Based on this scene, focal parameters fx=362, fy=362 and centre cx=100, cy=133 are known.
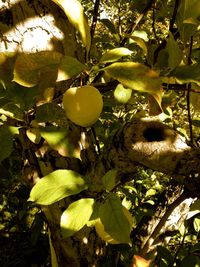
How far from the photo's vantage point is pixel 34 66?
0.55m

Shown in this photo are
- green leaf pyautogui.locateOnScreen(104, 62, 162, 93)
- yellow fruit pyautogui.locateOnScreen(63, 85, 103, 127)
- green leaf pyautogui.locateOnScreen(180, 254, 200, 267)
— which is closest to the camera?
green leaf pyautogui.locateOnScreen(104, 62, 162, 93)

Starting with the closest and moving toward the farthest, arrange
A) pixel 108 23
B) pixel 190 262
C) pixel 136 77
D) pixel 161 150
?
pixel 136 77 → pixel 161 150 → pixel 190 262 → pixel 108 23

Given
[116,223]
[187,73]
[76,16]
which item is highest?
[76,16]

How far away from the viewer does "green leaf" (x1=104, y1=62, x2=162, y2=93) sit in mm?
514

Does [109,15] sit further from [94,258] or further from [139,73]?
[139,73]

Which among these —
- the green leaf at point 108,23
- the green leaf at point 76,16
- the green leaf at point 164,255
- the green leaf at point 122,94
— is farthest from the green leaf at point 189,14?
the green leaf at point 164,255

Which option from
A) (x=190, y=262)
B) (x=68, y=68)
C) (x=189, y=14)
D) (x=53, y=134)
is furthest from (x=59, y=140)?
(x=190, y=262)

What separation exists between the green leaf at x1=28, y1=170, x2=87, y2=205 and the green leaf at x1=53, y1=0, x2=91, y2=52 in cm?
26

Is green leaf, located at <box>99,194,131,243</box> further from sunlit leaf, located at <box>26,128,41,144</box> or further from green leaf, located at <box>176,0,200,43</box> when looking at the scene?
green leaf, located at <box>176,0,200,43</box>

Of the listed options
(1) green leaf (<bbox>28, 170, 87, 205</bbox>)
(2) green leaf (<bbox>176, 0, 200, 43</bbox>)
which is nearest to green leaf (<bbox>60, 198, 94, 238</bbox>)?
(1) green leaf (<bbox>28, 170, 87, 205</bbox>)

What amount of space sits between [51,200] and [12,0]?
489mm

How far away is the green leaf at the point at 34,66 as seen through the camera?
1.79 feet

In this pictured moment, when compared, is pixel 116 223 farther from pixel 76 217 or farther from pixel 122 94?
pixel 122 94

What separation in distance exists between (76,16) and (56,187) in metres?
0.30
